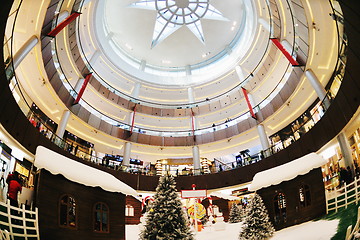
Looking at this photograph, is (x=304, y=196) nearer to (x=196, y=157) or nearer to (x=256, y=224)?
(x=256, y=224)

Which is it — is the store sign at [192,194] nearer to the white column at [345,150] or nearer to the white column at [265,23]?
the white column at [345,150]

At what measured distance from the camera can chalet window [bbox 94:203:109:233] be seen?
8172 millimetres

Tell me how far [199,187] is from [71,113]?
1189 centimetres

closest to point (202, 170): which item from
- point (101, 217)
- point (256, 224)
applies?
point (256, 224)

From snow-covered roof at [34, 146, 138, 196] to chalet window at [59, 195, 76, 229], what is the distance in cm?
62

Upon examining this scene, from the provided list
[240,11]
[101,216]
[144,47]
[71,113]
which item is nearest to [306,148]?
[101,216]

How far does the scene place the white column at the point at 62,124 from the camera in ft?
57.2

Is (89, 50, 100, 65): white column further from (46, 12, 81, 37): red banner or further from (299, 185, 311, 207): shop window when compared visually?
(299, 185, 311, 207): shop window

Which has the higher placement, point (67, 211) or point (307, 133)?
point (307, 133)

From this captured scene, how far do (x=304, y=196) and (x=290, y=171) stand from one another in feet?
3.54

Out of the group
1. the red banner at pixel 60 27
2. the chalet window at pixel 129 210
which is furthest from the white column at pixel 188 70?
the chalet window at pixel 129 210

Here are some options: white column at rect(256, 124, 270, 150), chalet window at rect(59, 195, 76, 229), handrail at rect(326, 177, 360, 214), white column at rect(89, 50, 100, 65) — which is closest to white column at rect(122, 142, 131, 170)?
white column at rect(89, 50, 100, 65)

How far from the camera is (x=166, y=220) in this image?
6777 millimetres

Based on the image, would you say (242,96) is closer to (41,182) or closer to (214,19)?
(214,19)
